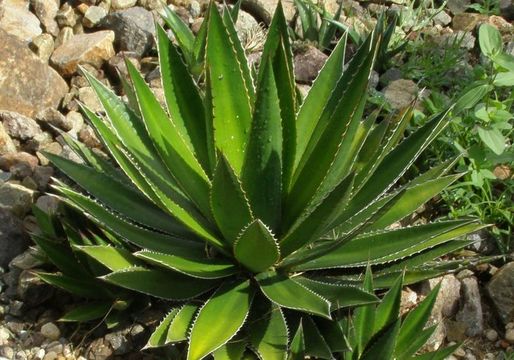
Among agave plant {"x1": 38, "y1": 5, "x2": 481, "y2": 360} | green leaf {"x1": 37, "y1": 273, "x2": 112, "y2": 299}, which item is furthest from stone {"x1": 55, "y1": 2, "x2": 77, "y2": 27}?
green leaf {"x1": 37, "y1": 273, "x2": 112, "y2": 299}

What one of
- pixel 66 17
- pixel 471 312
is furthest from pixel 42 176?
pixel 471 312

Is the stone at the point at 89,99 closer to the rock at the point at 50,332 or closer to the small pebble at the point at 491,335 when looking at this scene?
the rock at the point at 50,332

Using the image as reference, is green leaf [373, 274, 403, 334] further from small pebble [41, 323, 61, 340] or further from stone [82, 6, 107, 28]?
stone [82, 6, 107, 28]

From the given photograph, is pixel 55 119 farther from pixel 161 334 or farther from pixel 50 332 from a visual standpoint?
pixel 161 334

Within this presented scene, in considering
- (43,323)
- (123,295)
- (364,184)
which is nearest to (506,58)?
(364,184)

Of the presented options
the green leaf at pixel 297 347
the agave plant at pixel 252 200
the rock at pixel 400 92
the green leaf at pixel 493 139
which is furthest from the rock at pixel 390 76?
the green leaf at pixel 297 347

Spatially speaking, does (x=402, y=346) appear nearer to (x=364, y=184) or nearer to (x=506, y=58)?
(x=364, y=184)
